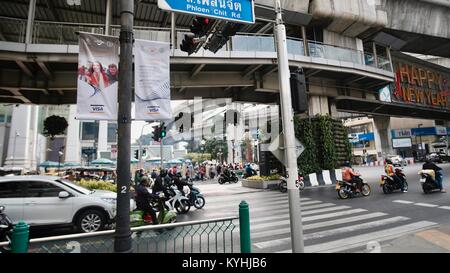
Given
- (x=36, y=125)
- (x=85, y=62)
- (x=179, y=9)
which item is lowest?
(x=85, y=62)

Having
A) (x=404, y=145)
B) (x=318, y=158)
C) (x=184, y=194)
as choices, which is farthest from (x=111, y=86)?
(x=404, y=145)

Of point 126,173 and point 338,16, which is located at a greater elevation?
point 338,16

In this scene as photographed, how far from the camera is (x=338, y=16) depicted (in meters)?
17.4

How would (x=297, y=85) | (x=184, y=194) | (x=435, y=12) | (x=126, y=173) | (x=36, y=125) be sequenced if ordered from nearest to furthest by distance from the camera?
(x=126, y=173) < (x=297, y=85) < (x=184, y=194) < (x=435, y=12) < (x=36, y=125)

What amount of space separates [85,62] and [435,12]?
26.5 metres

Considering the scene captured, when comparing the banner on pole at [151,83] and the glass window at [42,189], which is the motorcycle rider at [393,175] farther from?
the glass window at [42,189]

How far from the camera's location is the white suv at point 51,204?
7.79 m

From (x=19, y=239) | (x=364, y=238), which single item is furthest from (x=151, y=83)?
(x=364, y=238)

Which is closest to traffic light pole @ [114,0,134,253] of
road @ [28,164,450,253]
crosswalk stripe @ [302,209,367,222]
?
road @ [28,164,450,253]

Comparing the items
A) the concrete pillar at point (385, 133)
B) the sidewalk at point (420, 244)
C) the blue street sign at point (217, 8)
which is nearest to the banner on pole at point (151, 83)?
the blue street sign at point (217, 8)

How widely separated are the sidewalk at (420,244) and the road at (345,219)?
0.27 metres

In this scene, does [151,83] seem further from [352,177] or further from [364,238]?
Result: [352,177]

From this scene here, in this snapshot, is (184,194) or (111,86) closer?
(111,86)
